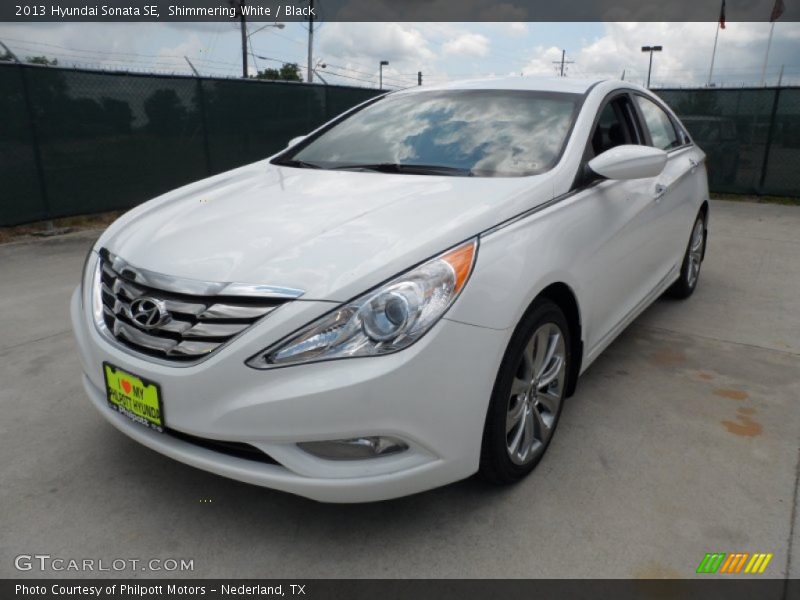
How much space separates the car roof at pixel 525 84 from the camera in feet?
10.5

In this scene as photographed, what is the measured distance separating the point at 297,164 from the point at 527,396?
1.71m

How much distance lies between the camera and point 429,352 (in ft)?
6.00

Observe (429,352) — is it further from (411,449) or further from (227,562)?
(227,562)

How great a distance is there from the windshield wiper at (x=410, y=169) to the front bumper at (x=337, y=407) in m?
0.95

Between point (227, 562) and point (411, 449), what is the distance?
2.35 feet

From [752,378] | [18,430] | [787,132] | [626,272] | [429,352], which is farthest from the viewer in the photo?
[787,132]

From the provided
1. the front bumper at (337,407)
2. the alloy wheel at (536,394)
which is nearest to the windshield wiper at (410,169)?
the alloy wheel at (536,394)

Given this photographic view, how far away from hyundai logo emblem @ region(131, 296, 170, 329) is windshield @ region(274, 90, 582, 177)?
1272 millimetres

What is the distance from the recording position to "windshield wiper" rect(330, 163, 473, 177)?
2691mm

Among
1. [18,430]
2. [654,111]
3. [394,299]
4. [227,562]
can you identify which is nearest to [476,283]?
[394,299]

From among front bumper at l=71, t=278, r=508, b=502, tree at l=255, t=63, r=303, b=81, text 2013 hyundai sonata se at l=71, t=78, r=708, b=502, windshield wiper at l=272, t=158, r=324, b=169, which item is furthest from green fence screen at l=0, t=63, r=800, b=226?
tree at l=255, t=63, r=303, b=81
